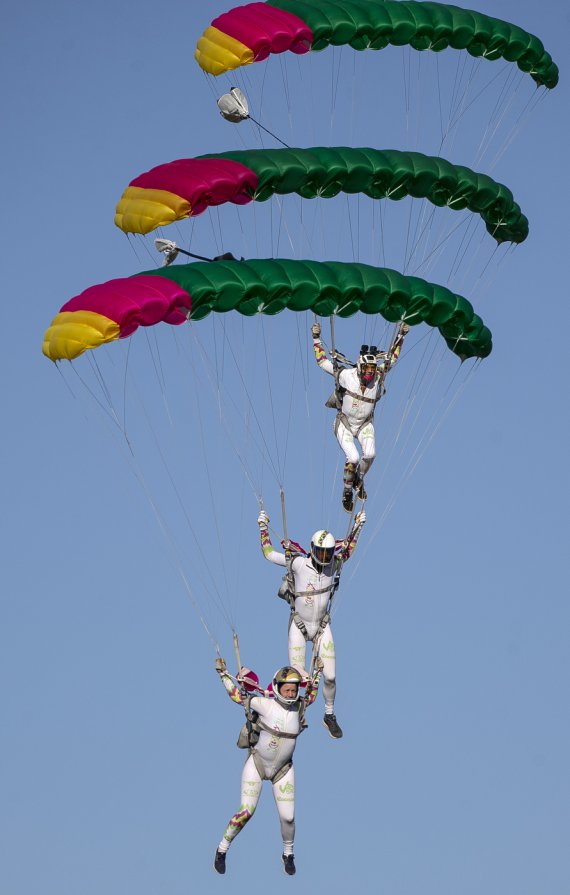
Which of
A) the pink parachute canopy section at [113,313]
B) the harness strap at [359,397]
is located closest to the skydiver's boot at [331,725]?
the harness strap at [359,397]

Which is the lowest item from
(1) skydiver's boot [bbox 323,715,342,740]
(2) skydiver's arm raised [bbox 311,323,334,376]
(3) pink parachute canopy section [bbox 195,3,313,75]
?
(1) skydiver's boot [bbox 323,715,342,740]

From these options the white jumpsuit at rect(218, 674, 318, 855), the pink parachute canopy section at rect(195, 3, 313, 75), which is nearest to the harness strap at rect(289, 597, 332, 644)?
the white jumpsuit at rect(218, 674, 318, 855)

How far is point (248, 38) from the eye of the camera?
4472 cm

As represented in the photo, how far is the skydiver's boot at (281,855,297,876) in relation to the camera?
136 feet

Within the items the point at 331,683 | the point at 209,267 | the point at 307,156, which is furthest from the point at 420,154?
the point at 331,683

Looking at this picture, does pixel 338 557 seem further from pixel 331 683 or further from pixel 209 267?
pixel 209 267

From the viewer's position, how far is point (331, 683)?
44.5 m

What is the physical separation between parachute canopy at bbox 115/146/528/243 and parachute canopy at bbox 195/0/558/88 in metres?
1.94

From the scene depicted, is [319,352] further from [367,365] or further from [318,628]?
[318,628]

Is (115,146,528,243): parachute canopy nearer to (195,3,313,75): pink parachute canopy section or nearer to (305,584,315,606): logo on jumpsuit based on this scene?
(195,3,313,75): pink parachute canopy section

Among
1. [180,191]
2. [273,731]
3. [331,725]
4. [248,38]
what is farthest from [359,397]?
[273,731]

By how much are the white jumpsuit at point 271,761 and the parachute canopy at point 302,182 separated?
7875 millimetres

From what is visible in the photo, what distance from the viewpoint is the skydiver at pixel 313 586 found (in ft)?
142

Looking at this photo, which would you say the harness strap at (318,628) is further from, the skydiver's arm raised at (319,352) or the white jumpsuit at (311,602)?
the skydiver's arm raised at (319,352)
